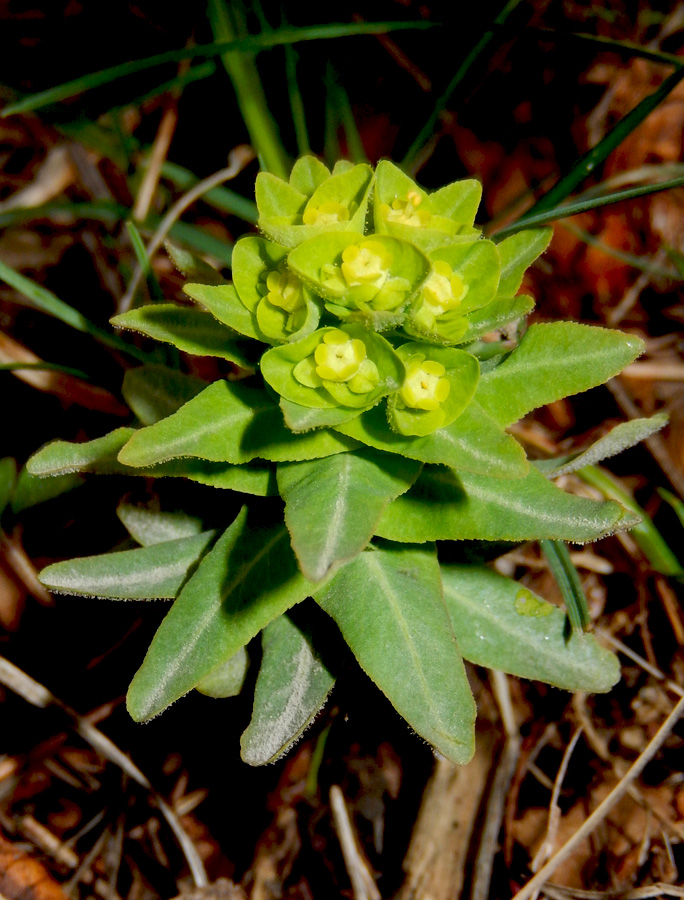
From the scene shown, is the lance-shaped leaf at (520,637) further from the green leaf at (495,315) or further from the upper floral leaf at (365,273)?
the upper floral leaf at (365,273)

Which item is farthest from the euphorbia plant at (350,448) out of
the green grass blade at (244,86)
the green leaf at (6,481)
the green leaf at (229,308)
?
the green grass blade at (244,86)

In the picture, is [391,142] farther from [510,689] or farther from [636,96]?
[510,689]

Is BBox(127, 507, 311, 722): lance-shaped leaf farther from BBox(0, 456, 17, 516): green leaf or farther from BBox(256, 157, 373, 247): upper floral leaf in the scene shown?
BBox(0, 456, 17, 516): green leaf

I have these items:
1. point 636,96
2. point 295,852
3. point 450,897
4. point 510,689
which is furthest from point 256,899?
point 636,96

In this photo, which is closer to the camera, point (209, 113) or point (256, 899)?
point (256, 899)

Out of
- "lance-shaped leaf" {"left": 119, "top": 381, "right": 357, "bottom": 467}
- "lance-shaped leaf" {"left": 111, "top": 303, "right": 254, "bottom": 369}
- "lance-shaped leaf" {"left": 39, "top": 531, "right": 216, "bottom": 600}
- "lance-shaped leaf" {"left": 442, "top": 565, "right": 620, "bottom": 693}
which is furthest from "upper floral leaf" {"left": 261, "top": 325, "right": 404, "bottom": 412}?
"lance-shaped leaf" {"left": 442, "top": 565, "right": 620, "bottom": 693}

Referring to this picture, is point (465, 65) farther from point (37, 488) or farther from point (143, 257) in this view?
point (37, 488)
